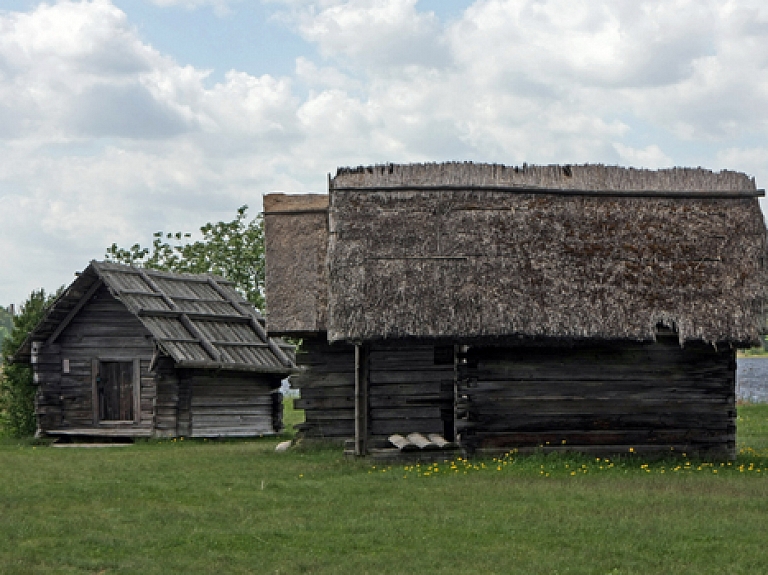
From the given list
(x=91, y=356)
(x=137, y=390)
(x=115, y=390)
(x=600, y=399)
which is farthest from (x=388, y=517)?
(x=91, y=356)

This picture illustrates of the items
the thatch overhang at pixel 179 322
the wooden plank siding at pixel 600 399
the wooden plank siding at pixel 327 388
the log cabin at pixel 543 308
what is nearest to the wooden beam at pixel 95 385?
the thatch overhang at pixel 179 322

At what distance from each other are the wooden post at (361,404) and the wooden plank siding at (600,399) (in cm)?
170

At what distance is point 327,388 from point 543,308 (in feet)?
18.1

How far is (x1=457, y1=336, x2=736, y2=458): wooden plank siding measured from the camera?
18.7 metres

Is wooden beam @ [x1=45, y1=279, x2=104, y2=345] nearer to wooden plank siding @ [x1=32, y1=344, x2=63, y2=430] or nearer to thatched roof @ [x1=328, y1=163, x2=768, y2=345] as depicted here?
wooden plank siding @ [x1=32, y1=344, x2=63, y2=430]

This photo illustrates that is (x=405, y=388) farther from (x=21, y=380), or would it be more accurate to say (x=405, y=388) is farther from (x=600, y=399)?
(x=21, y=380)

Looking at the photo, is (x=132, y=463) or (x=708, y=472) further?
(x=132, y=463)

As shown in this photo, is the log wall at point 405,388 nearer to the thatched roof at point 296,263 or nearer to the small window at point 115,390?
the thatched roof at point 296,263

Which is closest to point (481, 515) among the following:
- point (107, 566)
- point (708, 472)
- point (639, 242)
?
point (107, 566)

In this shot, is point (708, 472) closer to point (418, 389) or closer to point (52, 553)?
point (418, 389)

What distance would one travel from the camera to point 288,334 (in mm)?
21562

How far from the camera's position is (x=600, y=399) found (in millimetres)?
18797

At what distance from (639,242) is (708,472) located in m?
4.51

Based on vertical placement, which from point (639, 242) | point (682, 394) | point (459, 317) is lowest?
point (682, 394)
